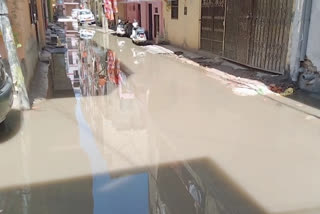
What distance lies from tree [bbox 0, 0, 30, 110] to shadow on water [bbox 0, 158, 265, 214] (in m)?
2.85

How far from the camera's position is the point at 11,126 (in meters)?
5.62

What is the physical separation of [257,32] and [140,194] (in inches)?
293

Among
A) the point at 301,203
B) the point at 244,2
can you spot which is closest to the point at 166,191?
the point at 301,203

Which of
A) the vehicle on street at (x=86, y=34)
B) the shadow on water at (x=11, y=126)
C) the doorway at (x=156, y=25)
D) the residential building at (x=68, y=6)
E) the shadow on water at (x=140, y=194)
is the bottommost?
the shadow on water at (x=140, y=194)

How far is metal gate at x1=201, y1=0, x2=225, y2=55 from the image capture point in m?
12.3

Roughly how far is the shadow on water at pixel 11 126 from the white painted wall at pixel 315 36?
20.9 feet

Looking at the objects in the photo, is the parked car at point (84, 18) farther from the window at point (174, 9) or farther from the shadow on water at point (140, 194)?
the shadow on water at point (140, 194)

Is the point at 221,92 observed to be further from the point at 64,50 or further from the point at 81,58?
the point at 64,50

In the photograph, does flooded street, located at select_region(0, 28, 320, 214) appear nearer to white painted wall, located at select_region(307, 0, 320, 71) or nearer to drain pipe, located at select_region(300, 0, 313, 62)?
white painted wall, located at select_region(307, 0, 320, 71)

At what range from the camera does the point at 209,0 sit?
13000 mm

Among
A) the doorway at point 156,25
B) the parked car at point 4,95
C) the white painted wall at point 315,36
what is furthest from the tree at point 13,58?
the doorway at point 156,25

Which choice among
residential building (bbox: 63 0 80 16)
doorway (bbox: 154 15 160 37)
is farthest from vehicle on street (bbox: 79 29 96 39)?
residential building (bbox: 63 0 80 16)

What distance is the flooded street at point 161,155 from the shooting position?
3.56 metres

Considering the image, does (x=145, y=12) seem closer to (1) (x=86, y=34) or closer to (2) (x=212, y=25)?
(1) (x=86, y=34)
